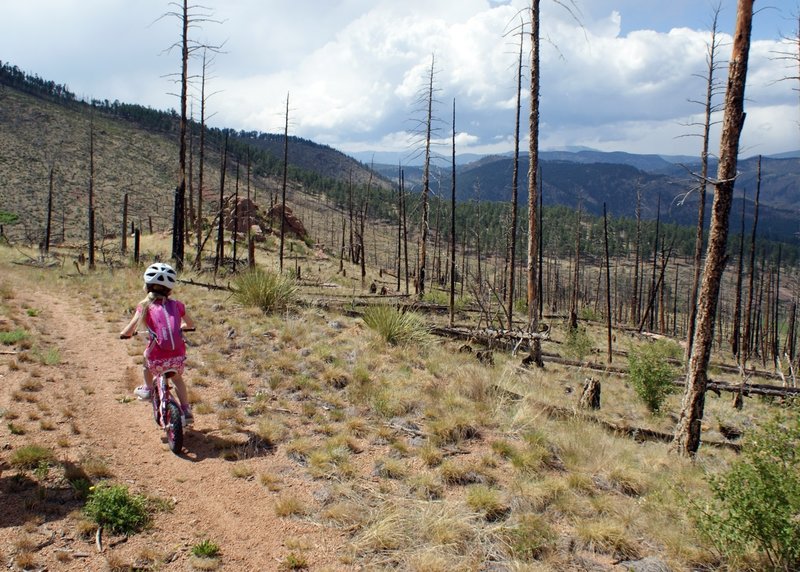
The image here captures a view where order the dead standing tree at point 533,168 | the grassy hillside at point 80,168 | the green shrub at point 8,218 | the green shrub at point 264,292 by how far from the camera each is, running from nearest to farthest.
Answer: the green shrub at point 264,292
the dead standing tree at point 533,168
the green shrub at point 8,218
the grassy hillside at point 80,168

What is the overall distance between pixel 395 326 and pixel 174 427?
224 inches

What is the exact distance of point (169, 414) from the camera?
18.3ft

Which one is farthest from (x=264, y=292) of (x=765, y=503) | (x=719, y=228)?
(x=765, y=503)

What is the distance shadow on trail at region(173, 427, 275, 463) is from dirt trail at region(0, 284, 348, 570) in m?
Answer: 0.01

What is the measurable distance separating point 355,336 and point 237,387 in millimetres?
3569

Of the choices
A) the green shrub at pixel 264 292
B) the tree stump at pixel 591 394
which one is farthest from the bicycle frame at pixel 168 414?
the tree stump at pixel 591 394

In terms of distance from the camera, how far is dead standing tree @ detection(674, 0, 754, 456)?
762 centimetres

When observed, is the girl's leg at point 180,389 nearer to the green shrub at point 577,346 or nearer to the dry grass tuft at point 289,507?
the dry grass tuft at point 289,507

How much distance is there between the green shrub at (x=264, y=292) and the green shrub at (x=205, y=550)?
7.90 metres

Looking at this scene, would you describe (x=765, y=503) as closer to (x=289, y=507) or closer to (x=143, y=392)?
(x=289, y=507)

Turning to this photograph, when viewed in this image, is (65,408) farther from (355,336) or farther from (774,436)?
(774,436)

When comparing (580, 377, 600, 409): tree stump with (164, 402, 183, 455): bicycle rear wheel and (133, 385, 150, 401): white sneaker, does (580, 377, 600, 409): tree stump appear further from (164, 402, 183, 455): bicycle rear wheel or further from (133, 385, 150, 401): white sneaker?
(133, 385, 150, 401): white sneaker

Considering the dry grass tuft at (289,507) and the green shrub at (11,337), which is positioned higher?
the green shrub at (11,337)

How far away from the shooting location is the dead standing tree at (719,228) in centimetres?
762
